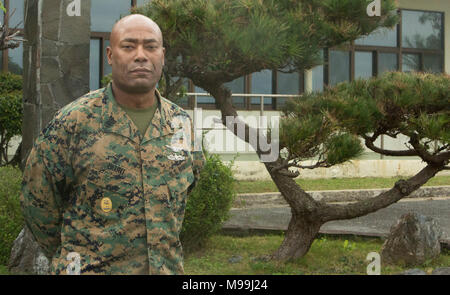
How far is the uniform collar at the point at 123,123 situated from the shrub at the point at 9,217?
3.16 metres

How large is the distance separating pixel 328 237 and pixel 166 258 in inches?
187

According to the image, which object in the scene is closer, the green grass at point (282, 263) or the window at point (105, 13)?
the green grass at point (282, 263)

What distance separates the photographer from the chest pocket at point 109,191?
241cm

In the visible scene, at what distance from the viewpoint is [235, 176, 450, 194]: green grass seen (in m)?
10.7

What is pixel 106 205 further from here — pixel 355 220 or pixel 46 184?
pixel 355 220

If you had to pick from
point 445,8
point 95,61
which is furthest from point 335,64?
point 95,61

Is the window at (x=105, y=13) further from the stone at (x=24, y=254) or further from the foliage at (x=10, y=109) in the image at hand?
the stone at (x=24, y=254)

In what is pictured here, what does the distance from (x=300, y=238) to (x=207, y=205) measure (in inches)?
38.2

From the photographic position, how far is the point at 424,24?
51.4 feet

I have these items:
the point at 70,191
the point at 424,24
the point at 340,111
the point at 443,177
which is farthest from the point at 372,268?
the point at 424,24

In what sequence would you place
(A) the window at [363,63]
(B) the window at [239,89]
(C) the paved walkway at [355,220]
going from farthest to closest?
(A) the window at [363,63]
(B) the window at [239,89]
(C) the paved walkway at [355,220]

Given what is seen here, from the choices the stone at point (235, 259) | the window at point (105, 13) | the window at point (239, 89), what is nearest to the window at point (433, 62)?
the window at point (239, 89)

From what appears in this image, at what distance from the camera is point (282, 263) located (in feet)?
18.9

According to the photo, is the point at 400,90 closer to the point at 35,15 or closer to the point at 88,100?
the point at 35,15
